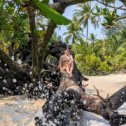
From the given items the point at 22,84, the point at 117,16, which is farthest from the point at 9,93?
the point at 117,16

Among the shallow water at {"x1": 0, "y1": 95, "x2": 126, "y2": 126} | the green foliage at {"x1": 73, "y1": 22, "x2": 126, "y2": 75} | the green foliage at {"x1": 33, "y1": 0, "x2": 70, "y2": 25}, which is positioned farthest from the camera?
the green foliage at {"x1": 73, "y1": 22, "x2": 126, "y2": 75}

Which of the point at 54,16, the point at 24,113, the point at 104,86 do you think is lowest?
A: the point at 104,86

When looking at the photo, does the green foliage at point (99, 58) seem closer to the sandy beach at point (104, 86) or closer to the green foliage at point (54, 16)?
the sandy beach at point (104, 86)

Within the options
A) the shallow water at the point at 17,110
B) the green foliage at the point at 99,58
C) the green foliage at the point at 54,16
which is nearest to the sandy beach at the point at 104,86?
the shallow water at the point at 17,110

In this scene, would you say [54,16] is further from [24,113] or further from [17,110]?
[17,110]

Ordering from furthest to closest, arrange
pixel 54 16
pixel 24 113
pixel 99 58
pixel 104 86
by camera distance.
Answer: pixel 99 58, pixel 104 86, pixel 24 113, pixel 54 16

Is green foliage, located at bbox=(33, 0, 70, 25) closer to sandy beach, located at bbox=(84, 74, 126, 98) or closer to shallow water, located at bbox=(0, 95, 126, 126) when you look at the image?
shallow water, located at bbox=(0, 95, 126, 126)

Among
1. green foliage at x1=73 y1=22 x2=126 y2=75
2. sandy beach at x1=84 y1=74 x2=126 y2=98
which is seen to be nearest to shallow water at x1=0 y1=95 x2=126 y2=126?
sandy beach at x1=84 y1=74 x2=126 y2=98

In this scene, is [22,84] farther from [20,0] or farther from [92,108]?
[20,0]

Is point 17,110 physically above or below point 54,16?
below

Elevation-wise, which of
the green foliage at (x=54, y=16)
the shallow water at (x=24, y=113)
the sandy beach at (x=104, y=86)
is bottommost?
the sandy beach at (x=104, y=86)

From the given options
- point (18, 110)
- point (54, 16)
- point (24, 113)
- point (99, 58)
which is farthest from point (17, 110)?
point (99, 58)

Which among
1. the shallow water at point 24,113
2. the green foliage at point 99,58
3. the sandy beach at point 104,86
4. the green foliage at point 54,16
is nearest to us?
the green foliage at point 54,16

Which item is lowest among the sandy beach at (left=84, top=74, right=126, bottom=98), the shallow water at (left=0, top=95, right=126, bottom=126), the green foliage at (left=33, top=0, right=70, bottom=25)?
the sandy beach at (left=84, top=74, right=126, bottom=98)
